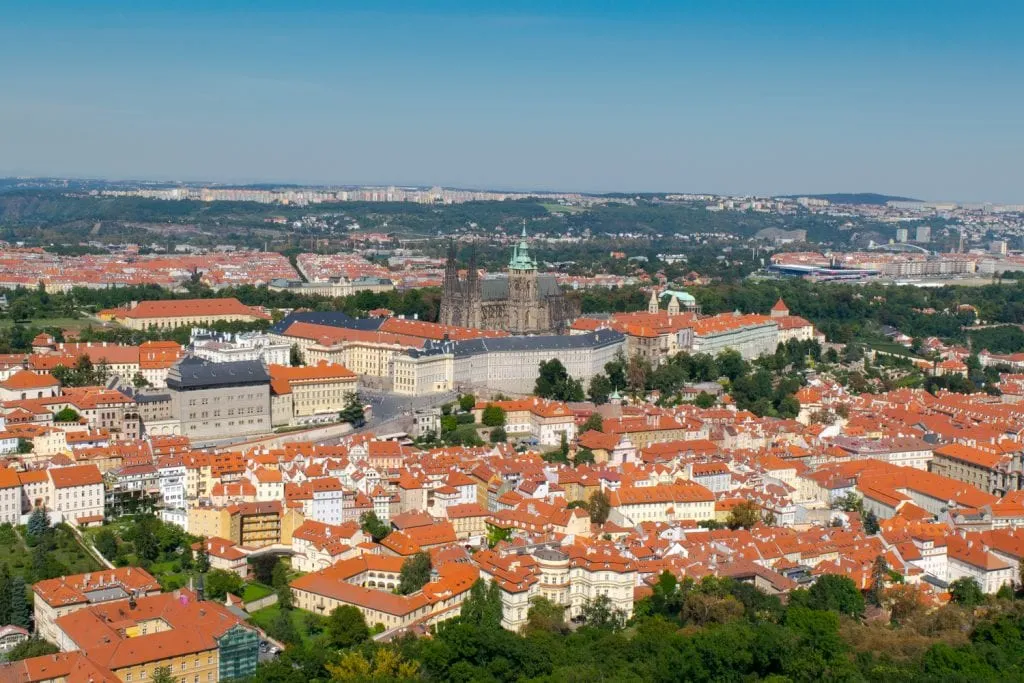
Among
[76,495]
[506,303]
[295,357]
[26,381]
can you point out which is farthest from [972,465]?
[26,381]

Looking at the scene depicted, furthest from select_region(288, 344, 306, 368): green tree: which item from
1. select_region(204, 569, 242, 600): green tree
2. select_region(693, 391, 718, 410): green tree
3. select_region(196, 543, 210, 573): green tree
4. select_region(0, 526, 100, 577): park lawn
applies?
select_region(204, 569, 242, 600): green tree

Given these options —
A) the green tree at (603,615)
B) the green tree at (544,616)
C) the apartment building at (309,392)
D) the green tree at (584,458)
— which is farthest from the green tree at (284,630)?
the apartment building at (309,392)

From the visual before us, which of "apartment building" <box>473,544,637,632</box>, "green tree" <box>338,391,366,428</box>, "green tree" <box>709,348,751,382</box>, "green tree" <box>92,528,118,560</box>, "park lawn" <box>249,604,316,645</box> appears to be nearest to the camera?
"park lawn" <box>249,604,316,645</box>

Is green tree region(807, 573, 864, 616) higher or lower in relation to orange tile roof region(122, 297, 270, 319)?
lower

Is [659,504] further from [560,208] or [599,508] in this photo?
[560,208]

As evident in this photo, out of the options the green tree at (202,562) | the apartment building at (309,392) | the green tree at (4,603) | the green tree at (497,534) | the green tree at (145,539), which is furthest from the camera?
the apartment building at (309,392)

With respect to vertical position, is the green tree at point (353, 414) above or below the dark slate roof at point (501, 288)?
below

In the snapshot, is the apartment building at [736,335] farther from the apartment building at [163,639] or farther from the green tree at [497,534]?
the apartment building at [163,639]

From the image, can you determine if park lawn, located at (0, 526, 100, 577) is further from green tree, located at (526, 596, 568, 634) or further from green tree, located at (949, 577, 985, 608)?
green tree, located at (949, 577, 985, 608)
